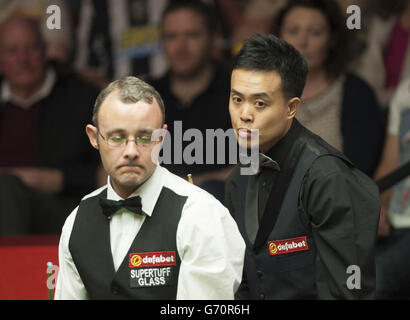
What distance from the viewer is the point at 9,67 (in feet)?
10.3

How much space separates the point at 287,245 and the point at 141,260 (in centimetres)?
44

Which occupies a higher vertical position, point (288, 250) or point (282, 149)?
point (282, 149)

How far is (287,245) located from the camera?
2.17 meters

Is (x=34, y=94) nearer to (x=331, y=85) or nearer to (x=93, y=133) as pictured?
(x=93, y=133)

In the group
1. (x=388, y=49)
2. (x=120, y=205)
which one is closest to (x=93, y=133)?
(x=120, y=205)

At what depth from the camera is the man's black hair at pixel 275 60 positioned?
217 cm

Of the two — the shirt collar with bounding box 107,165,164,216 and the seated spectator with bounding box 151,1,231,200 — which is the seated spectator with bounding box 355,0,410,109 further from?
the shirt collar with bounding box 107,165,164,216

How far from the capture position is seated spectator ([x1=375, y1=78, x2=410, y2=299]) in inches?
110

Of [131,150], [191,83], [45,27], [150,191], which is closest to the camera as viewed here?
[131,150]

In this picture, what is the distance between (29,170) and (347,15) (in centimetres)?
141

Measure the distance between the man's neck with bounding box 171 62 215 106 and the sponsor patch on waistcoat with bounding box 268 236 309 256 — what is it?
72 centimetres

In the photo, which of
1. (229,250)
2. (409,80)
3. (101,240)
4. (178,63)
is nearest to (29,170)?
(178,63)

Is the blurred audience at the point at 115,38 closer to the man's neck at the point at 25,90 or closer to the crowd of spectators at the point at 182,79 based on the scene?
the crowd of spectators at the point at 182,79
